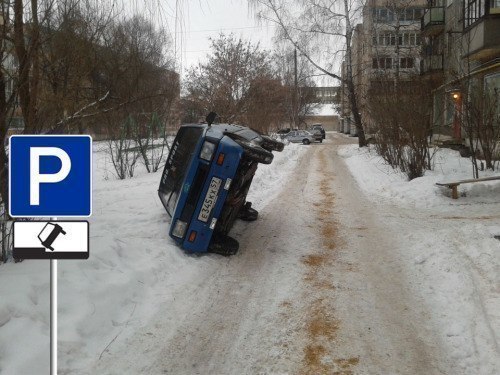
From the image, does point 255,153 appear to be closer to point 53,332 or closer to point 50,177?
point 50,177

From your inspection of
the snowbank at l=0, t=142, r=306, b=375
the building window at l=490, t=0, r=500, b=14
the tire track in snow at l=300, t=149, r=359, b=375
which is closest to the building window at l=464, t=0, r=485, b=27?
the building window at l=490, t=0, r=500, b=14

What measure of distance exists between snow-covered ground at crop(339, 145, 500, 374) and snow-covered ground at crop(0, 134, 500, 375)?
0.5 inches

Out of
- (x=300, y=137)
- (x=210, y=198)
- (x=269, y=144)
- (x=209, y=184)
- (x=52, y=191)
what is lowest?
(x=210, y=198)

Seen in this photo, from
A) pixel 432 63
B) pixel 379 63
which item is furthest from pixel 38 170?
pixel 432 63

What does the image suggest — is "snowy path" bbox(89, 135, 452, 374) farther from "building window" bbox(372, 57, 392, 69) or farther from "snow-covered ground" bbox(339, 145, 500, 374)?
"building window" bbox(372, 57, 392, 69)

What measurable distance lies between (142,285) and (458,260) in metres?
3.92

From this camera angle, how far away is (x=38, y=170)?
300 cm

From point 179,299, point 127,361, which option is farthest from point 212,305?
point 127,361

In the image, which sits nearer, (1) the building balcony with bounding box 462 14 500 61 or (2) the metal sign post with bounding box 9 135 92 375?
(2) the metal sign post with bounding box 9 135 92 375

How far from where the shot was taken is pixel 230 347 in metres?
4.17

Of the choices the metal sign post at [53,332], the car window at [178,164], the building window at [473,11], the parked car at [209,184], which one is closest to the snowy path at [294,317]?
the parked car at [209,184]

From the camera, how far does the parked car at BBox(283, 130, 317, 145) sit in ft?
144

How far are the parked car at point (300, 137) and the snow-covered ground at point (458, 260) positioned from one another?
31.6m

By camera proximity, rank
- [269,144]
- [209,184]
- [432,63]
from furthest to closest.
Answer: [432,63] → [269,144] → [209,184]
